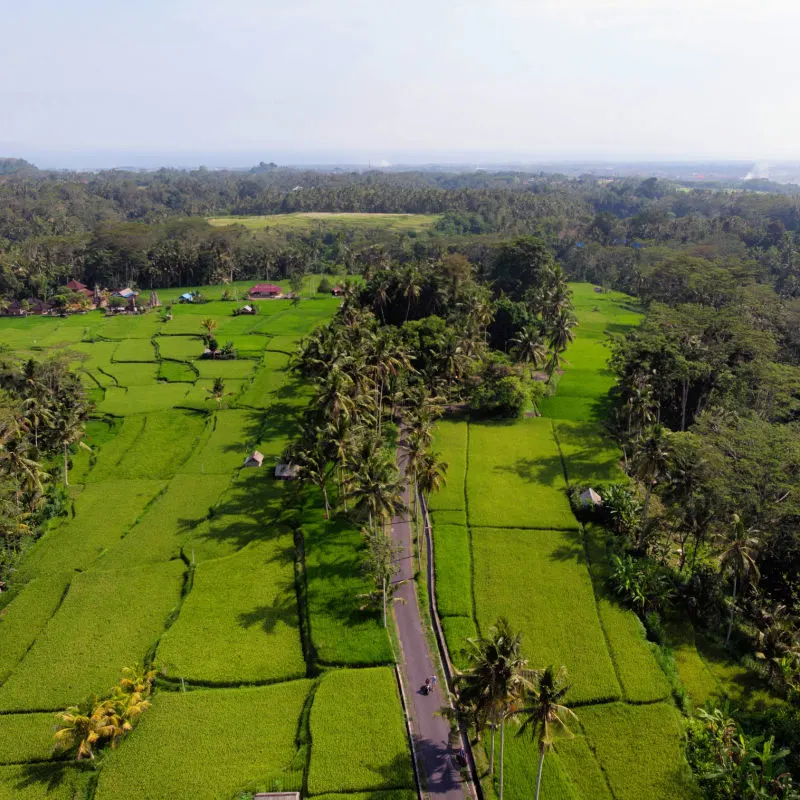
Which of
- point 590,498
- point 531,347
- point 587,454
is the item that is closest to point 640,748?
point 590,498

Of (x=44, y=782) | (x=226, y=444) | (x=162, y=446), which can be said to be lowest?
(x=44, y=782)

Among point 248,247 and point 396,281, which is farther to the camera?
point 248,247

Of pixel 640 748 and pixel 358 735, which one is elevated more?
pixel 358 735

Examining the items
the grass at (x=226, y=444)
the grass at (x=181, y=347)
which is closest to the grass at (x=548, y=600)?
the grass at (x=226, y=444)

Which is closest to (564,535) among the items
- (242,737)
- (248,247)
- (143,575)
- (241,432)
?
(242,737)

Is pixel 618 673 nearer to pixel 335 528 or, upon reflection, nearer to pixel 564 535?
pixel 564 535

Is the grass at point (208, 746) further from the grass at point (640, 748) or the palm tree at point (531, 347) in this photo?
the palm tree at point (531, 347)

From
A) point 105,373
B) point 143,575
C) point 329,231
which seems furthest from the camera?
point 329,231

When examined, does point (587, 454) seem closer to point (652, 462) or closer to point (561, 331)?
point (652, 462)
